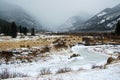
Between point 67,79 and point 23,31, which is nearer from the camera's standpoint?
point 67,79

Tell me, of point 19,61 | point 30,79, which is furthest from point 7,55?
point 30,79

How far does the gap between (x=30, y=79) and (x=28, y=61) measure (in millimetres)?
20686

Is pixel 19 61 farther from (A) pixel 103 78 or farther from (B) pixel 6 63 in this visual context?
(A) pixel 103 78

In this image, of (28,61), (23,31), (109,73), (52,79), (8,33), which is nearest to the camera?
(52,79)

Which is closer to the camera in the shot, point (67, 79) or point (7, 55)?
point (67, 79)

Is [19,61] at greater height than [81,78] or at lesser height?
lesser

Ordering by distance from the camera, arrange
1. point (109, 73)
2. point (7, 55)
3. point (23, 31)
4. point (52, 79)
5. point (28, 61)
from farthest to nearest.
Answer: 1. point (23, 31)
2. point (7, 55)
3. point (28, 61)
4. point (109, 73)
5. point (52, 79)

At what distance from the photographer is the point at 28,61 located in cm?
3303

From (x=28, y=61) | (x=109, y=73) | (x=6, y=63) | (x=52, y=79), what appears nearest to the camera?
(x=52, y=79)

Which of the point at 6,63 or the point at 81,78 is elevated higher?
the point at 81,78

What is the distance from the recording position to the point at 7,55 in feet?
118

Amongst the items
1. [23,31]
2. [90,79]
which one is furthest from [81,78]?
[23,31]

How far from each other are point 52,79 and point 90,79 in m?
2.08

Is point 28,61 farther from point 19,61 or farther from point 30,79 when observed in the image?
point 30,79
